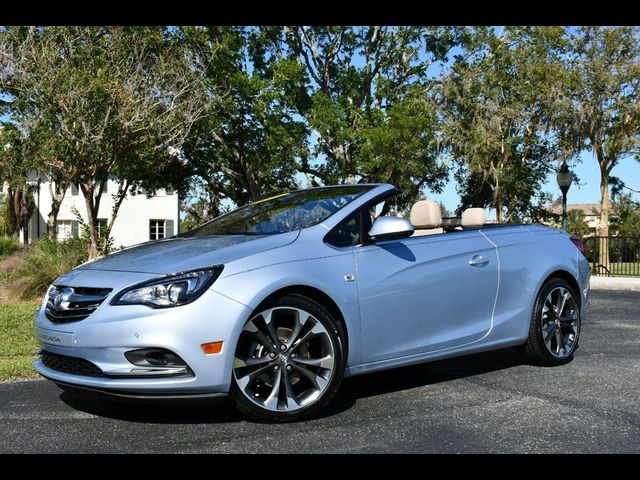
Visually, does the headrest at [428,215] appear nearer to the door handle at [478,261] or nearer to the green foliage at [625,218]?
the door handle at [478,261]

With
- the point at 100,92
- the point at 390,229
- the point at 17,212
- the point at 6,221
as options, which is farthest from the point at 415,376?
the point at 6,221

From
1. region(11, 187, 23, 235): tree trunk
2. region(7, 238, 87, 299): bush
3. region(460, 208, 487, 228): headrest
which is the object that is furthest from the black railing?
region(11, 187, 23, 235): tree trunk

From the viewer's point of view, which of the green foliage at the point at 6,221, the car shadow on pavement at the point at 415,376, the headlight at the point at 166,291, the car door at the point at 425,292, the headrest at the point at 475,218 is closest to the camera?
the headlight at the point at 166,291

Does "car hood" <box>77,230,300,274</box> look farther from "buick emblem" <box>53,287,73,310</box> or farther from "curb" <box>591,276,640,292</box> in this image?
"curb" <box>591,276,640,292</box>

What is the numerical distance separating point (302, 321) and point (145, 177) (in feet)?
80.6

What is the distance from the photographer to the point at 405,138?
2784cm

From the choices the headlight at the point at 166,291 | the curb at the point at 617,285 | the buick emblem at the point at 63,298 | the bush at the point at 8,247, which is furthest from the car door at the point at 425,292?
the bush at the point at 8,247

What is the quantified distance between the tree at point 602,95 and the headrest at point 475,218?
26.2 m

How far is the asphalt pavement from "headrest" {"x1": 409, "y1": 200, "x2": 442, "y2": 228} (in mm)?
1280

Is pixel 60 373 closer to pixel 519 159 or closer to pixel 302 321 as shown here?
pixel 302 321

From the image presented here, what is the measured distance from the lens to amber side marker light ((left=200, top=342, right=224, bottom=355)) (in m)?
4.20

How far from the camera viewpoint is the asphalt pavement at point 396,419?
4047 mm

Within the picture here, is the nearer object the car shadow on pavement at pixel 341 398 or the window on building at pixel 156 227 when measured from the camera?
the car shadow on pavement at pixel 341 398

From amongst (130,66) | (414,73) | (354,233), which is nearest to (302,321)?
(354,233)
